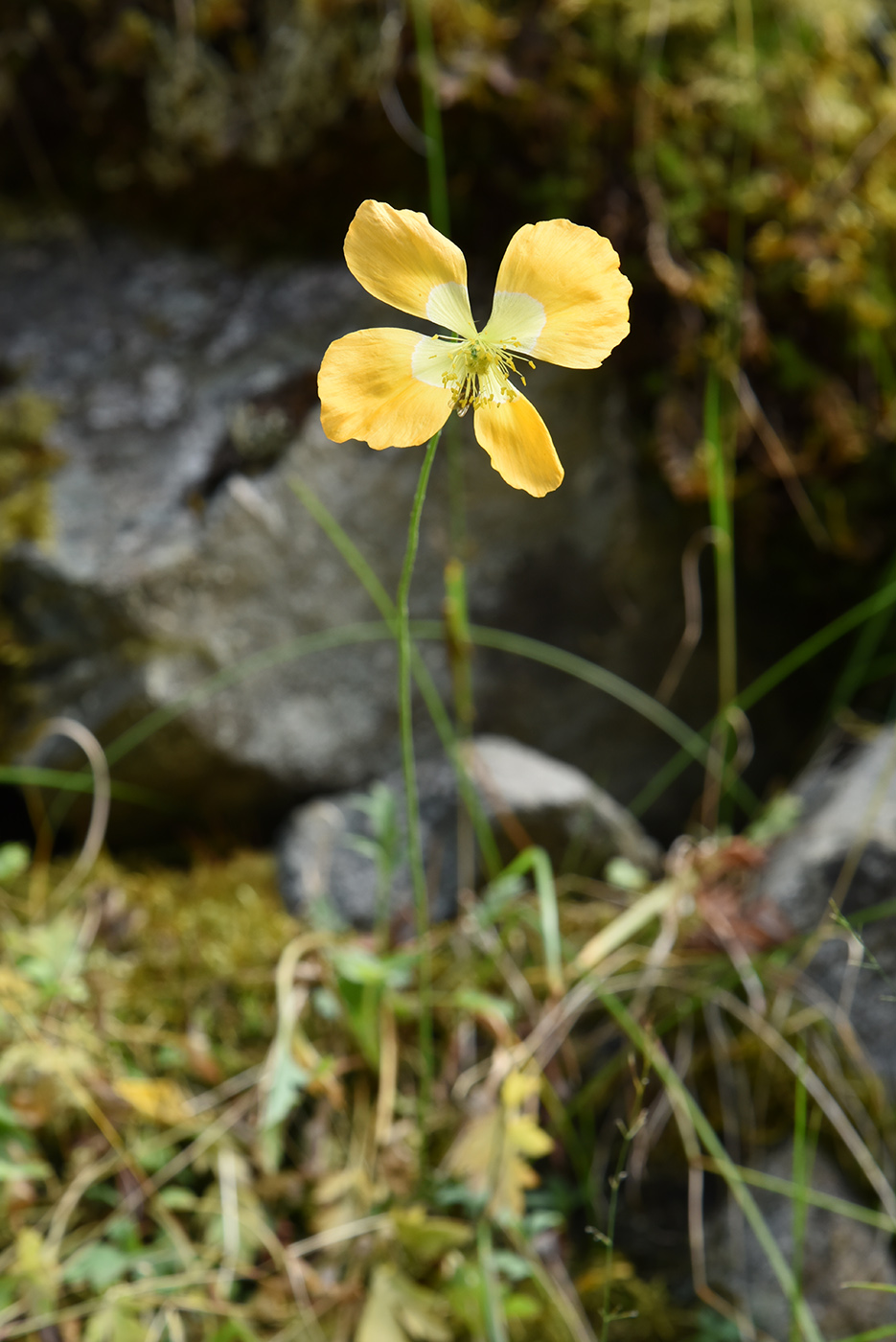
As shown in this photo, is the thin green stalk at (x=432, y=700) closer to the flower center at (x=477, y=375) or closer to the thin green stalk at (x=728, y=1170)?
the thin green stalk at (x=728, y=1170)

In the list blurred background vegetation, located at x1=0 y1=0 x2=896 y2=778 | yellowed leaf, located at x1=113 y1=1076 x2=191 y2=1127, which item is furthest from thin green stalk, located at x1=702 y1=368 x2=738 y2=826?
yellowed leaf, located at x1=113 y1=1076 x2=191 y2=1127

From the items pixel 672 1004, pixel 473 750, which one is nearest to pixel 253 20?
pixel 473 750

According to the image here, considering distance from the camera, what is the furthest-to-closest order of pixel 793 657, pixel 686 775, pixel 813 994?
pixel 686 775 < pixel 793 657 < pixel 813 994

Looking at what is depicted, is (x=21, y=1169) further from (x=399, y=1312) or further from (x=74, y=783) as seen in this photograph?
(x=74, y=783)

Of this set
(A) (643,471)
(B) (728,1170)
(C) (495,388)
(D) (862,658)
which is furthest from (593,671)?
(C) (495,388)

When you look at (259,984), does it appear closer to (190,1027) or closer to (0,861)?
(190,1027)

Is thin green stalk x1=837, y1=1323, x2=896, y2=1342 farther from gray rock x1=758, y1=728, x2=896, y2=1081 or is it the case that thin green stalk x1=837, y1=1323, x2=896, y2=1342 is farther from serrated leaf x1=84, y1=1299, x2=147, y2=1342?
serrated leaf x1=84, y1=1299, x2=147, y2=1342
